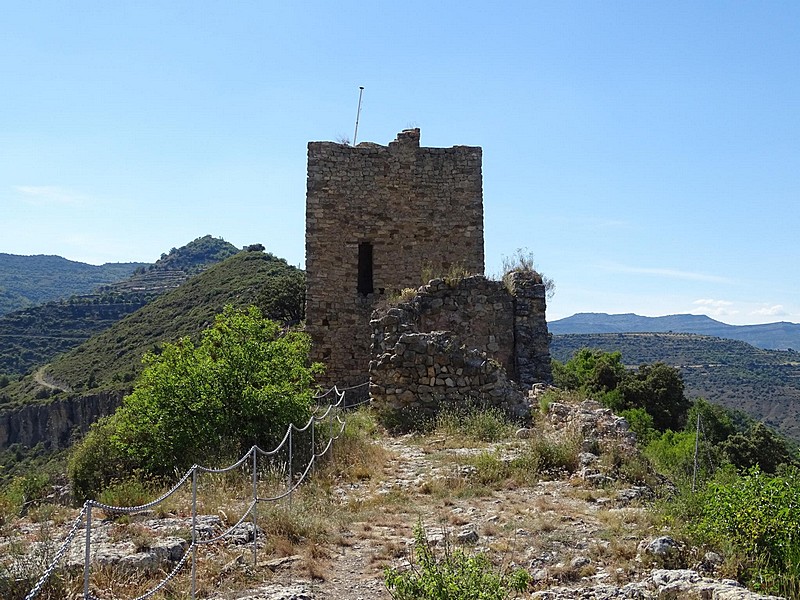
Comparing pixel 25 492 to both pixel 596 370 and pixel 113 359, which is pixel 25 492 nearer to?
pixel 596 370

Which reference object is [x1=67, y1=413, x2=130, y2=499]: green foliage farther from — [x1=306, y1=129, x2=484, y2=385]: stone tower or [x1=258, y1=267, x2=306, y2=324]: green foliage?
[x1=258, y1=267, x2=306, y2=324]: green foliage

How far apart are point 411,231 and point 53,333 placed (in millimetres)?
68196

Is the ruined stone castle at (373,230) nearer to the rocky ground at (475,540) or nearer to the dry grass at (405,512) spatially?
the dry grass at (405,512)

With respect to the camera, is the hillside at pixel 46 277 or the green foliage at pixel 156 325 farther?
the hillside at pixel 46 277

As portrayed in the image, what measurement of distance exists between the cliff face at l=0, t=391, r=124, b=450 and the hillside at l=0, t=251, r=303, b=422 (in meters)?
0.68

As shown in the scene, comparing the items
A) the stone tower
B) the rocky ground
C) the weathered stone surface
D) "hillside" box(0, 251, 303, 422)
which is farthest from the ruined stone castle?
"hillside" box(0, 251, 303, 422)

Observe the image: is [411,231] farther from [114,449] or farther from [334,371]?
[114,449]

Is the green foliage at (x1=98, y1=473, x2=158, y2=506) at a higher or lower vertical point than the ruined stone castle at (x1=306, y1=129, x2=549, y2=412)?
lower

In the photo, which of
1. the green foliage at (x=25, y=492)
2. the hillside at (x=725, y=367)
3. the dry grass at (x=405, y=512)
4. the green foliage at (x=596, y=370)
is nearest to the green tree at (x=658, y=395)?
the green foliage at (x=596, y=370)

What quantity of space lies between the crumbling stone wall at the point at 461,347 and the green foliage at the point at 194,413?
2.30 m

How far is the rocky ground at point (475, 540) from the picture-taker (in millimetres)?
5645

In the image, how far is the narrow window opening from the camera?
16.2m

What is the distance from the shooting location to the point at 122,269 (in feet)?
569

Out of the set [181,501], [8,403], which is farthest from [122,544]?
[8,403]
